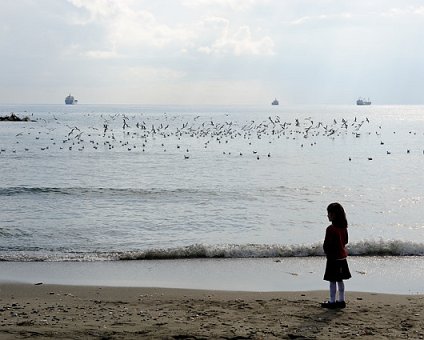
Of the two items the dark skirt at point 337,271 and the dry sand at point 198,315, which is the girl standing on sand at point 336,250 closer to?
the dark skirt at point 337,271

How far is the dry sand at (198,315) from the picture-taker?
9.09 metres

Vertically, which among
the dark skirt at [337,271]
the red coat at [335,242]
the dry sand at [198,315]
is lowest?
the dry sand at [198,315]

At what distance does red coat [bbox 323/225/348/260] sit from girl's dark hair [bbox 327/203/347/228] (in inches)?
3.1

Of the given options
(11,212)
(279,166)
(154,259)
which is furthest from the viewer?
(279,166)

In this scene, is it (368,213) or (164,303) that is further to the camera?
(368,213)

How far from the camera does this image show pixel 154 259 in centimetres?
1684

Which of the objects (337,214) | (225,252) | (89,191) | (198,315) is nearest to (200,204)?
(89,191)

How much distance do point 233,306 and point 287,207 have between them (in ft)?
53.8

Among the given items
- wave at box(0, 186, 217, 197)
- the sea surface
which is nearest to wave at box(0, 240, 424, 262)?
the sea surface

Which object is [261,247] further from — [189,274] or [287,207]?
[287,207]

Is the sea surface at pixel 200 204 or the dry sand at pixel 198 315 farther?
the sea surface at pixel 200 204

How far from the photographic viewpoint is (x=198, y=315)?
1020 centimetres

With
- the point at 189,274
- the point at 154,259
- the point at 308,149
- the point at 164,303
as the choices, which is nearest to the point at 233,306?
the point at 164,303

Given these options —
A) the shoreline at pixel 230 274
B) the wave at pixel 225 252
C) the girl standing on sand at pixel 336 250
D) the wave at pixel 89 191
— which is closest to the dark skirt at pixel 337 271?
the girl standing on sand at pixel 336 250
